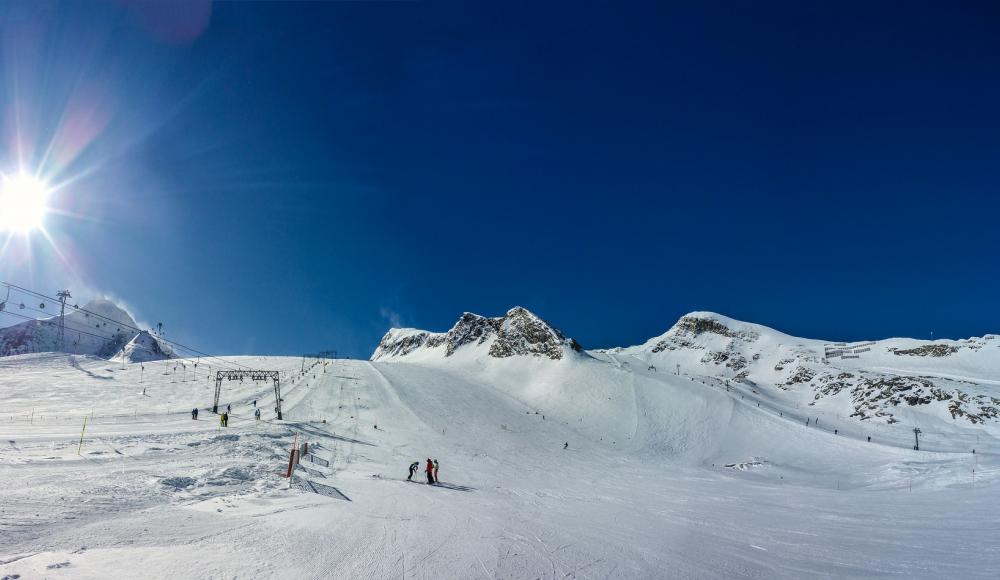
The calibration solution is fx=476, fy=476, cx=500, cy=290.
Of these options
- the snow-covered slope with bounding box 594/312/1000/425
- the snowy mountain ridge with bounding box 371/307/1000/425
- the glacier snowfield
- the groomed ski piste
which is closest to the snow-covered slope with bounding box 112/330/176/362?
the snowy mountain ridge with bounding box 371/307/1000/425

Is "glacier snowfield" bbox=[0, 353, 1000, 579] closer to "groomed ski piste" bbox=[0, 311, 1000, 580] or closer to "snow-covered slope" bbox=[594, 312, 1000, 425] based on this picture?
"groomed ski piste" bbox=[0, 311, 1000, 580]

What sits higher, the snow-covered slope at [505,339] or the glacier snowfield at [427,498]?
the snow-covered slope at [505,339]

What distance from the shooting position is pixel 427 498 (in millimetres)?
17531

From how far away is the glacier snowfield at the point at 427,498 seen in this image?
8.80 metres

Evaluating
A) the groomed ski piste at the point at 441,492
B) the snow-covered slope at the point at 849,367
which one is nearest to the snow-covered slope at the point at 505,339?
the snow-covered slope at the point at 849,367

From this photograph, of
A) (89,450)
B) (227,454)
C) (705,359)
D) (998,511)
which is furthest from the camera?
(705,359)

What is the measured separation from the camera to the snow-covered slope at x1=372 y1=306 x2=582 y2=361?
9831 cm

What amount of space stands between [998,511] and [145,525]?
2601 cm

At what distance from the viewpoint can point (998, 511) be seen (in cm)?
1681

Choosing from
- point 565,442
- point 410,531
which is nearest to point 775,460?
point 565,442

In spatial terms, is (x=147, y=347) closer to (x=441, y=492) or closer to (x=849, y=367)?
(x=441, y=492)

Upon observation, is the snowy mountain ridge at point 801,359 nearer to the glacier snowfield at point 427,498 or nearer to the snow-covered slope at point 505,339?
the snow-covered slope at point 505,339

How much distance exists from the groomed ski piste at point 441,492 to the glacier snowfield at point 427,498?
0.10m

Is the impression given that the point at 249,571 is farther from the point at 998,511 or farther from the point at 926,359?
the point at 926,359
